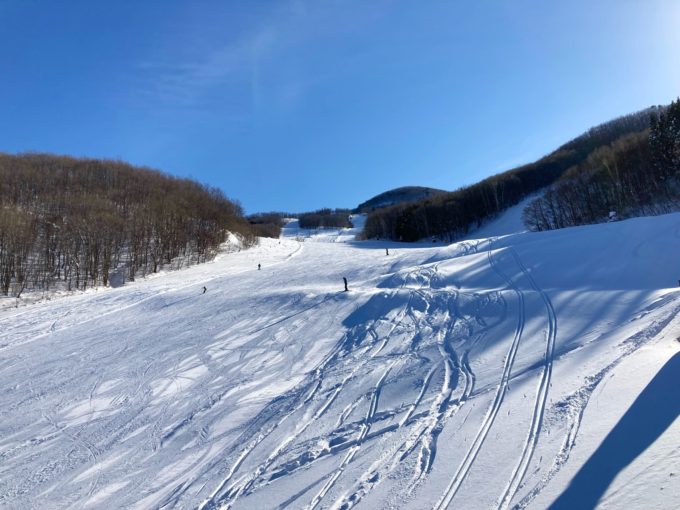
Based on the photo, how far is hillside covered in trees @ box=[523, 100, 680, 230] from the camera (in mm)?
44469

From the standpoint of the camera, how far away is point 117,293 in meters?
26.0

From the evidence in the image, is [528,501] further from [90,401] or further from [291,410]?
[90,401]

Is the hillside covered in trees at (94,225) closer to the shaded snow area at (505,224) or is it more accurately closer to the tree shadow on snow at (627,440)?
the tree shadow on snow at (627,440)

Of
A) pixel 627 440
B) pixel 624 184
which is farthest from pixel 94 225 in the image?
pixel 624 184

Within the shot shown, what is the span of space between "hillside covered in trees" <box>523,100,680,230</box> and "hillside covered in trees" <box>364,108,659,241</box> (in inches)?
814

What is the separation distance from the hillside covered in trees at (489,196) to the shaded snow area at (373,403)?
6981cm

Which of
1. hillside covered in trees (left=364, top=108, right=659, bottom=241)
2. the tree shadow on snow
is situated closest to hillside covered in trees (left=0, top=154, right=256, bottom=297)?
the tree shadow on snow

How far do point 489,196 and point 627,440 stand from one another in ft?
293

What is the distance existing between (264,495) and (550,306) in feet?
35.9

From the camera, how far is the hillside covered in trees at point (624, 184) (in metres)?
44.5

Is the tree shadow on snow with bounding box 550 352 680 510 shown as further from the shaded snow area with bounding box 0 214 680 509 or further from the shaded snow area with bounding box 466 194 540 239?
the shaded snow area with bounding box 466 194 540 239

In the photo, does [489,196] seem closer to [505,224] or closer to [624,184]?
[505,224]

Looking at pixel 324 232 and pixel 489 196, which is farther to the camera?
pixel 324 232

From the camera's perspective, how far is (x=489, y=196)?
285ft
